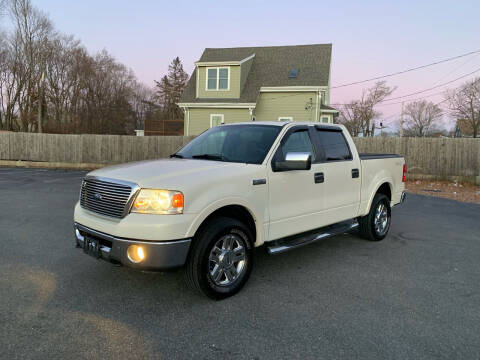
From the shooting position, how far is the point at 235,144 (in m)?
4.68

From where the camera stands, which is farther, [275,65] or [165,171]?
[275,65]

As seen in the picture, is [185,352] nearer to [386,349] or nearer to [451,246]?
[386,349]

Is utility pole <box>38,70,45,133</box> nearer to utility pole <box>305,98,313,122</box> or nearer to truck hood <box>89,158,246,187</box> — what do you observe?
utility pole <box>305,98,313,122</box>

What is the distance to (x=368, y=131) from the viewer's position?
181 feet

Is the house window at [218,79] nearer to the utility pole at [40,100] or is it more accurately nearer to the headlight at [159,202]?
the utility pole at [40,100]

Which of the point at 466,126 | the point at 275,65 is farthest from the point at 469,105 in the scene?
the point at 275,65

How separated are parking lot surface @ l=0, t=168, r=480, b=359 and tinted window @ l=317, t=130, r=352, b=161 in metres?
1.51

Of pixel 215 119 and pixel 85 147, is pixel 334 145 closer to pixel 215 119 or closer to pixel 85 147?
pixel 85 147

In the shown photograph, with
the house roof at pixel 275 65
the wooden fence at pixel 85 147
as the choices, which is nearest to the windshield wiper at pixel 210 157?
→ the wooden fence at pixel 85 147

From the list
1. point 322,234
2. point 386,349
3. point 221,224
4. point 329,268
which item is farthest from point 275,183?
point 386,349

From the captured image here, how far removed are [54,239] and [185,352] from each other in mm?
4115

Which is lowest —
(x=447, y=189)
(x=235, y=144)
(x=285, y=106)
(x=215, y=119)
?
(x=447, y=189)

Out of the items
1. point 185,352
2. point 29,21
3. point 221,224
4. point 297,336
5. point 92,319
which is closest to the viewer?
point 185,352

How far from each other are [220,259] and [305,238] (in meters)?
1.38
